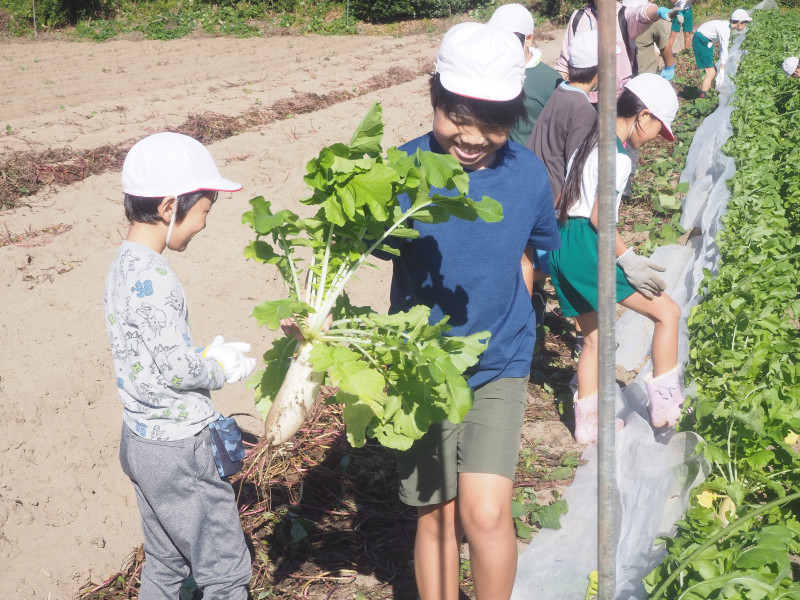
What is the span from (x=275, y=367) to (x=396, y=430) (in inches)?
20.2

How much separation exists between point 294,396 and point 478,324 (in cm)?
57

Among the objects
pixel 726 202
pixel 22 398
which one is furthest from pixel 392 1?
pixel 22 398

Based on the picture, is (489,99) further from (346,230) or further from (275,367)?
(275,367)

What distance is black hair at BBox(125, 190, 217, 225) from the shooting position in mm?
2180

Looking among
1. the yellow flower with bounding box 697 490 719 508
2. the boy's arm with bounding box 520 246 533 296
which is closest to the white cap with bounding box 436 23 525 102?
the boy's arm with bounding box 520 246 533 296

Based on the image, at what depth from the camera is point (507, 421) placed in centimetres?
236

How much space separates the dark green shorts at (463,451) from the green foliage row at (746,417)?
52cm

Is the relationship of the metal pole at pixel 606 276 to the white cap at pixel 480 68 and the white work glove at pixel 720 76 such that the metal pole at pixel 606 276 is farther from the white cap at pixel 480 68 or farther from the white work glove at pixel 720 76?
the white work glove at pixel 720 76

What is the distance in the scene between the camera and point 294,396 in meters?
2.19

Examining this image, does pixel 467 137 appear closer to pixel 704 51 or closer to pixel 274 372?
pixel 274 372

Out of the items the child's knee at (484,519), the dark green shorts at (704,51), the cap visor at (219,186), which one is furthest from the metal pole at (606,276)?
the dark green shorts at (704,51)

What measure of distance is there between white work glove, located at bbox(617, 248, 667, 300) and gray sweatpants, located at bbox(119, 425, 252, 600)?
6.37ft

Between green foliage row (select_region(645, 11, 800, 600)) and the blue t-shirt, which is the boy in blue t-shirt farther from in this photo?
green foliage row (select_region(645, 11, 800, 600))

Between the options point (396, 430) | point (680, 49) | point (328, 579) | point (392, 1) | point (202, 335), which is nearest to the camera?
point (396, 430)
